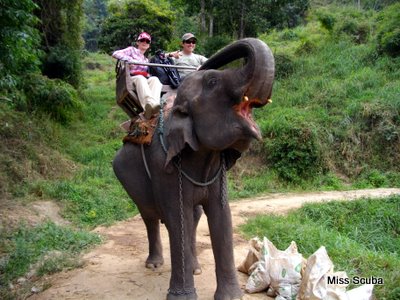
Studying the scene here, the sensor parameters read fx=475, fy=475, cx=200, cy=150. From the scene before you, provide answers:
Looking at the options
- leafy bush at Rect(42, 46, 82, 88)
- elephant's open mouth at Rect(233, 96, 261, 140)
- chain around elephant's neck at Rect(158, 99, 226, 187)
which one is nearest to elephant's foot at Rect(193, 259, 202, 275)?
chain around elephant's neck at Rect(158, 99, 226, 187)

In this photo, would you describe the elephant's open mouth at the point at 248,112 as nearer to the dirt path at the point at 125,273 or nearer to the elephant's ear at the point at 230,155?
the elephant's ear at the point at 230,155

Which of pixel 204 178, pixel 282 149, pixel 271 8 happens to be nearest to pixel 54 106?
pixel 282 149

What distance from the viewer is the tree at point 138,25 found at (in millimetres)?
14617

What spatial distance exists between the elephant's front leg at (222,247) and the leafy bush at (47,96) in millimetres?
7690

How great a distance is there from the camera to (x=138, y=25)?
14750 mm

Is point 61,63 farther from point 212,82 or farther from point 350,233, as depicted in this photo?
point 212,82

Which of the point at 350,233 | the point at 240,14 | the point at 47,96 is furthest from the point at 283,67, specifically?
the point at 350,233

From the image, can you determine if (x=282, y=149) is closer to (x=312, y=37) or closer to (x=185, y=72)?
(x=185, y=72)

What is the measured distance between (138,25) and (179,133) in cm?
1208

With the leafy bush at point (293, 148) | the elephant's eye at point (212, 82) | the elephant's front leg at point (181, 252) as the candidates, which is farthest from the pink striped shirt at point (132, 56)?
the leafy bush at point (293, 148)

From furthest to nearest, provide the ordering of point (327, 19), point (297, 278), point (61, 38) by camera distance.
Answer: point (327, 19) → point (61, 38) → point (297, 278)

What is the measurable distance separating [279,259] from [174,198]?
3.38 feet

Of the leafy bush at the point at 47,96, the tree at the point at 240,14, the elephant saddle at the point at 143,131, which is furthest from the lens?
the tree at the point at 240,14

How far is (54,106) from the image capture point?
11156 millimetres
